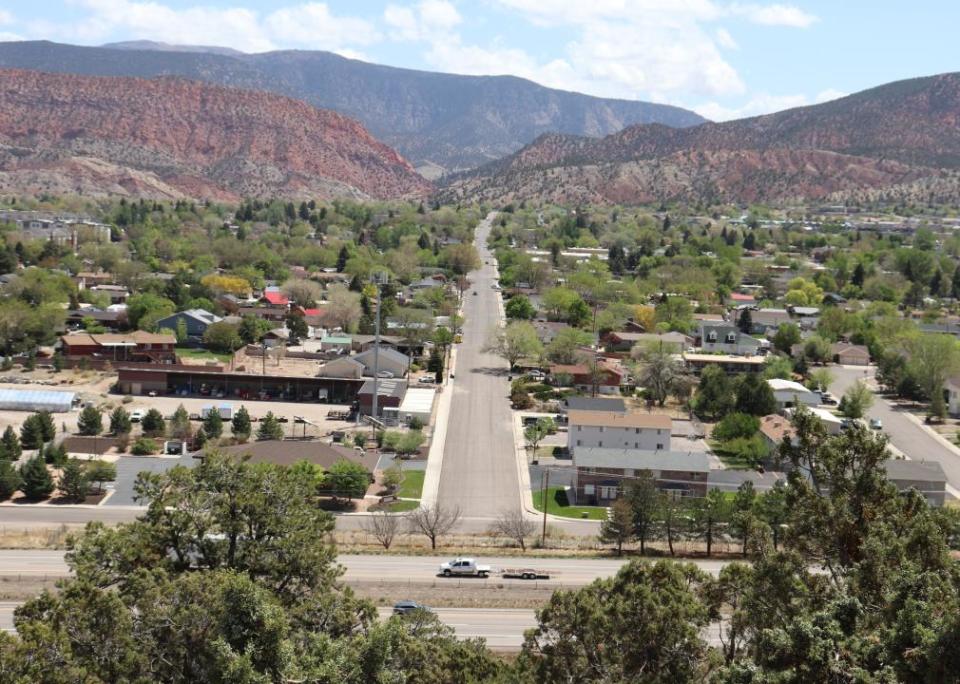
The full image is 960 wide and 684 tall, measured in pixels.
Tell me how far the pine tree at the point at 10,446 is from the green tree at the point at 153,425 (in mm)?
5231

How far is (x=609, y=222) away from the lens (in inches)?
5719

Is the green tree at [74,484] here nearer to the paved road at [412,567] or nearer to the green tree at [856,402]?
the paved road at [412,567]

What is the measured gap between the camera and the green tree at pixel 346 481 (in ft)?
118

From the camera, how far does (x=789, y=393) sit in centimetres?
5134

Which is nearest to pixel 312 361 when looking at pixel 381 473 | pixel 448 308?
pixel 448 308

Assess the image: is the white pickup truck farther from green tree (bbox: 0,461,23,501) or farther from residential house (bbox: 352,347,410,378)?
residential house (bbox: 352,347,410,378)

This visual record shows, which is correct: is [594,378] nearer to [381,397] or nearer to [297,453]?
[381,397]

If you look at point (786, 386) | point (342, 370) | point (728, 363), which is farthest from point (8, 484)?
point (728, 363)

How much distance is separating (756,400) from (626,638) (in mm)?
33955

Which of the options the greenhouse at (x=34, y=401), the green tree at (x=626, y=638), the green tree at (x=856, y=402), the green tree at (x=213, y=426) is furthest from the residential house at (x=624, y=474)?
the greenhouse at (x=34, y=401)

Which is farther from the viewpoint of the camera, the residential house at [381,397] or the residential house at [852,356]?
the residential house at [852,356]

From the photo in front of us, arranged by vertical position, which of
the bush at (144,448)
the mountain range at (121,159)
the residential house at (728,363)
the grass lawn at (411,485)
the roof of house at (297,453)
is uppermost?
the mountain range at (121,159)

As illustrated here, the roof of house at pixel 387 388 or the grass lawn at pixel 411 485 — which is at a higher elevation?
the roof of house at pixel 387 388

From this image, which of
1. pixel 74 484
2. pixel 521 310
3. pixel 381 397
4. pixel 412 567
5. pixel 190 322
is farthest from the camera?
pixel 521 310
